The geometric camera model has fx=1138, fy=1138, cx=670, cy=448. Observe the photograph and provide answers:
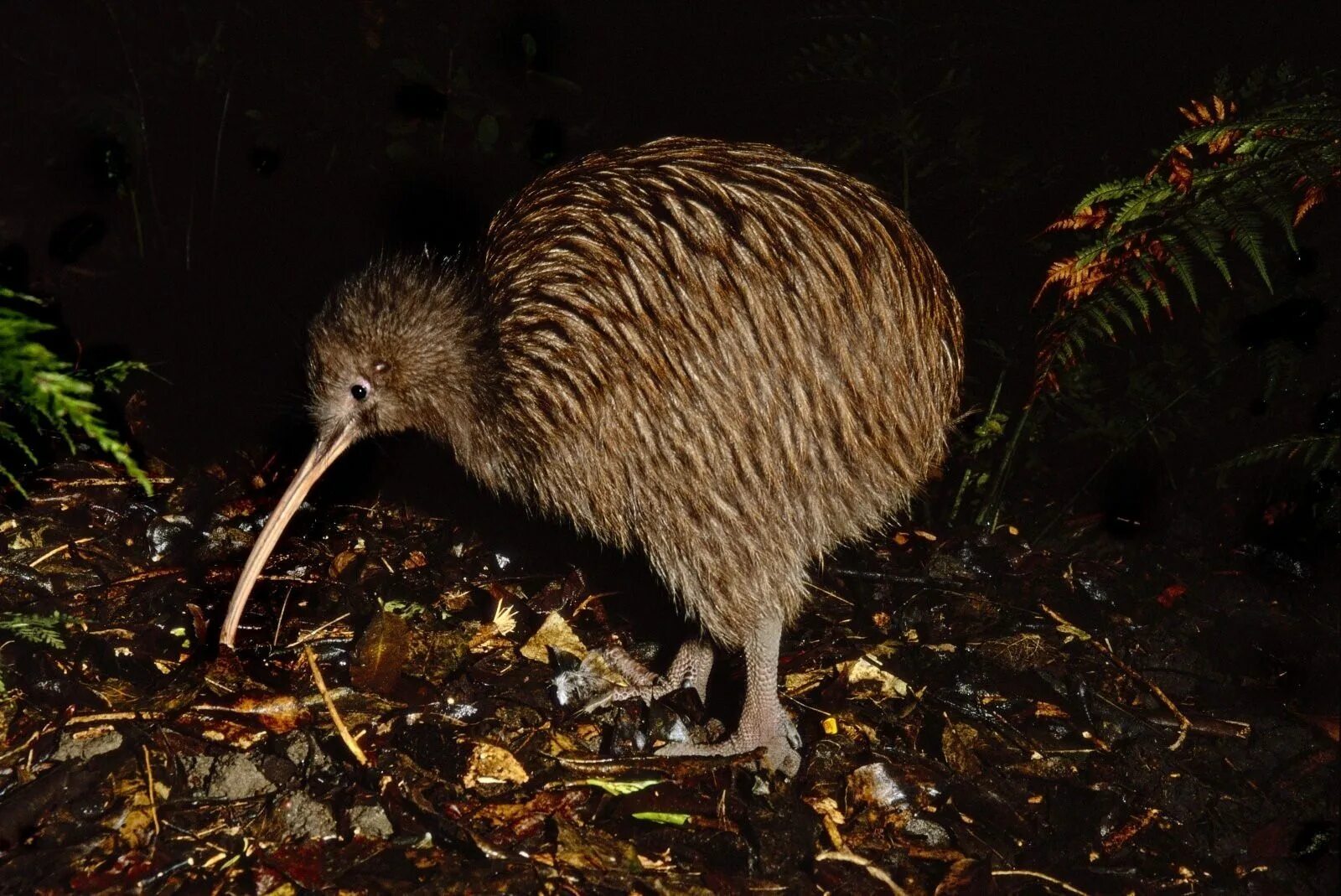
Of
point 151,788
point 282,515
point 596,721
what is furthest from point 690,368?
point 151,788

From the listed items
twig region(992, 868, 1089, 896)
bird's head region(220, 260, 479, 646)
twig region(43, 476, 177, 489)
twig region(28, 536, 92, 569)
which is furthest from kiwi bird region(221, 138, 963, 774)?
twig region(43, 476, 177, 489)

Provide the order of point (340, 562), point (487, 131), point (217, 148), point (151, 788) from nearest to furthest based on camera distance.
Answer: point (151, 788), point (340, 562), point (487, 131), point (217, 148)

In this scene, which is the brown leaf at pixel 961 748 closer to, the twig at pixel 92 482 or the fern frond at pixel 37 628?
the fern frond at pixel 37 628

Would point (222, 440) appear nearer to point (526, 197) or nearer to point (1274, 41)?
point (526, 197)

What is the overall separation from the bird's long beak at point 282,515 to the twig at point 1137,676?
1.87 meters

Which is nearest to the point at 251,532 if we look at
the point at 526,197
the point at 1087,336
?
the point at 526,197

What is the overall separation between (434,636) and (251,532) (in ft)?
1.97

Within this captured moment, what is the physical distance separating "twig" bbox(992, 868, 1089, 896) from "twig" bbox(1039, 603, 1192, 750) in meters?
0.53

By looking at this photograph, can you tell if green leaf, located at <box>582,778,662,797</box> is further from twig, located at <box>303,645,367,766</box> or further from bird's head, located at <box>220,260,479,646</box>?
bird's head, located at <box>220,260,479,646</box>

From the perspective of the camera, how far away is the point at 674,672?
2.81 m

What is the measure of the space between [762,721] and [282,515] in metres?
1.20

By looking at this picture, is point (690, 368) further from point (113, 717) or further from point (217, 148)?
→ point (217, 148)

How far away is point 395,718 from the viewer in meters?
2.56

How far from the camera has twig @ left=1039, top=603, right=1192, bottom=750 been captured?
270cm
